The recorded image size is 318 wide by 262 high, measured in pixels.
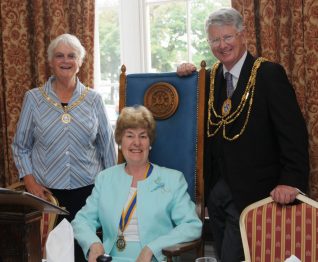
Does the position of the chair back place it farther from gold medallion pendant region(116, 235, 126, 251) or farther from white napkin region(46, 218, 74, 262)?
white napkin region(46, 218, 74, 262)

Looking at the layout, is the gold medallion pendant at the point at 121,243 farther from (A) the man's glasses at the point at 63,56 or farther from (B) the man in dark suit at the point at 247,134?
(A) the man's glasses at the point at 63,56

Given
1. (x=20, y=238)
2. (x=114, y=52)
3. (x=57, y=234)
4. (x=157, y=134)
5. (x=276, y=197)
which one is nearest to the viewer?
(x=20, y=238)

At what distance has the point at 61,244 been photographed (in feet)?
4.19

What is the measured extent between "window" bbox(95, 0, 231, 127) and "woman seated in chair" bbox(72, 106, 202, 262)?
5.01 ft

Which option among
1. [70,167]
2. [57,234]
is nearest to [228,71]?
[70,167]

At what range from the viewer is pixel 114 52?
3934mm

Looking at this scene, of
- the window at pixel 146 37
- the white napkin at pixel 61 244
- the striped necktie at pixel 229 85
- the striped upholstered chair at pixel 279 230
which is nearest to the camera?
the white napkin at pixel 61 244

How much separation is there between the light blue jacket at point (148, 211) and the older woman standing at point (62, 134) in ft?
1.72

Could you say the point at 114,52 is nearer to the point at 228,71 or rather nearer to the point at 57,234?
the point at 228,71

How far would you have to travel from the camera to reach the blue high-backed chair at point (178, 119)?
242 cm

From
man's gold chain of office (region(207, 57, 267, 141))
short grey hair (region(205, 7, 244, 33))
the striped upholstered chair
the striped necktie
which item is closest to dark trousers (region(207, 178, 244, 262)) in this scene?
the striped upholstered chair

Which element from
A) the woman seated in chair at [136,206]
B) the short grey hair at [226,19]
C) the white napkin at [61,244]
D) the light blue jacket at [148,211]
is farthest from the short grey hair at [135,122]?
the white napkin at [61,244]

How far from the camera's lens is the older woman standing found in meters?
2.75

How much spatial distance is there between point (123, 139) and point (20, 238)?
1.13m
